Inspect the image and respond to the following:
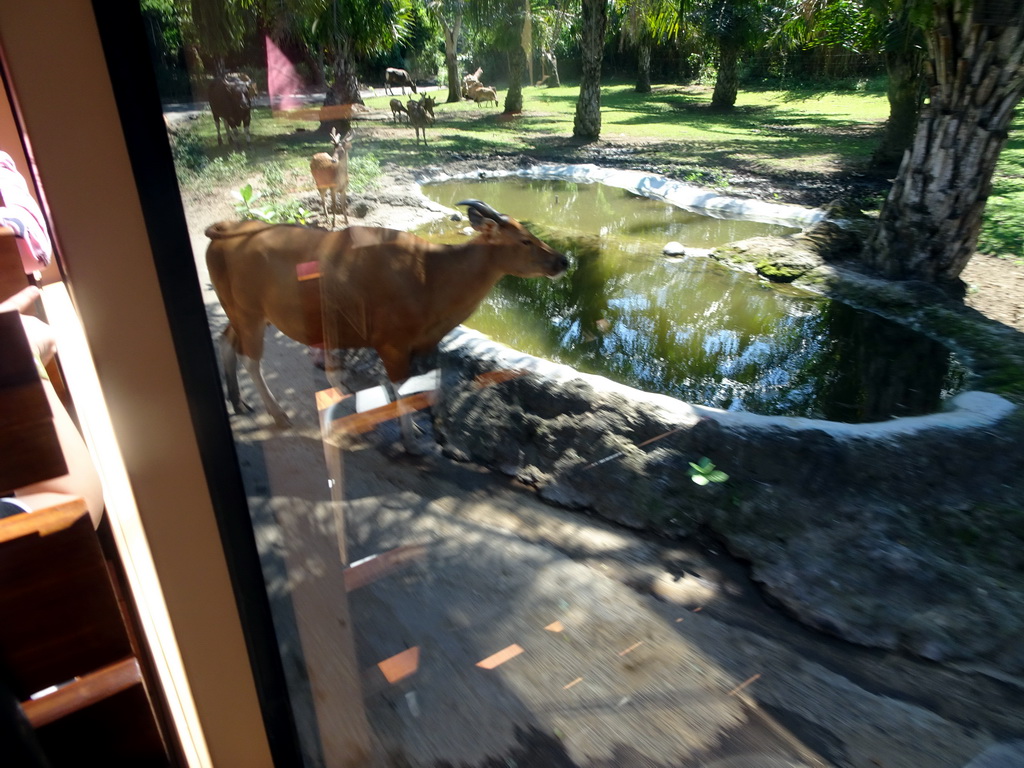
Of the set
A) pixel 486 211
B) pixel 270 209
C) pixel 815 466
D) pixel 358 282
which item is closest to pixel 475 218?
pixel 486 211

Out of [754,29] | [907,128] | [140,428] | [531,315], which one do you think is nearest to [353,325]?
[531,315]

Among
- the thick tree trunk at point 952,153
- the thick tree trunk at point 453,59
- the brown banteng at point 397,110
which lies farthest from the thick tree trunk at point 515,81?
the thick tree trunk at point 952,153

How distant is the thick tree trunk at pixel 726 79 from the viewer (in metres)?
1.31

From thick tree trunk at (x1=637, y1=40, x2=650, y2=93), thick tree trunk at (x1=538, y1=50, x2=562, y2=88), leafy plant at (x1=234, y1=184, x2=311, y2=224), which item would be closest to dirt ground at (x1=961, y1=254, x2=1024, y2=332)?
thick tree trunk at (x1=637, y1=40, x2=650, y2=93)

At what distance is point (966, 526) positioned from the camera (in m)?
1.30

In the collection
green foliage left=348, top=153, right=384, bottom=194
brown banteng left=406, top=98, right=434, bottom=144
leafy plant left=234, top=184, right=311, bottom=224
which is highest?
brown banteng left=406, top=98, right=434, bottom=144

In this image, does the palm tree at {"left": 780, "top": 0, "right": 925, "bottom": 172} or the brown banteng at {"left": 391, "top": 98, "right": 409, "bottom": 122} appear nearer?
the brown banteng at {"left": 391, "top": 98, "right": 409, "bottom": 122}

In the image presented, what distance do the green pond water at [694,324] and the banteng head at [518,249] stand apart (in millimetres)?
21

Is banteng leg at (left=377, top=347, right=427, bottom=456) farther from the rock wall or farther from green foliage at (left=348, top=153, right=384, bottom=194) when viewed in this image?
green foliage at (left=348, top=153, right=384, bottom=194)

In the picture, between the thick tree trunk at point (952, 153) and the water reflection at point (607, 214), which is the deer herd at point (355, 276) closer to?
the water reflection at point (607, 214)

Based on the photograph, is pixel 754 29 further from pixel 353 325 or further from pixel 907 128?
pixel 353 325

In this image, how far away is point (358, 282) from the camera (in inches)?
56.3

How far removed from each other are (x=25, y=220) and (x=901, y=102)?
197 centimetres

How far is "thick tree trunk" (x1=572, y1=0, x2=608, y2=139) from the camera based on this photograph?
124 cm
